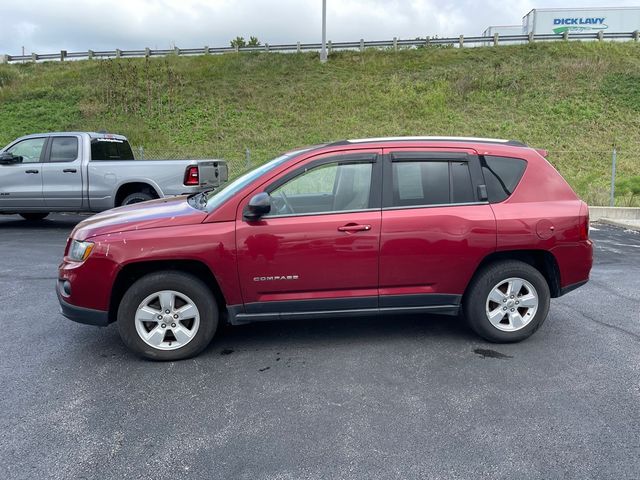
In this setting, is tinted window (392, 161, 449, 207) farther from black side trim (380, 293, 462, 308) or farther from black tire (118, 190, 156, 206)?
black tire (118, 190, 156, 206)

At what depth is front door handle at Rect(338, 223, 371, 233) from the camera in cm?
393

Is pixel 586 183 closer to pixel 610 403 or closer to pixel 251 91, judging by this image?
pixel 610 403

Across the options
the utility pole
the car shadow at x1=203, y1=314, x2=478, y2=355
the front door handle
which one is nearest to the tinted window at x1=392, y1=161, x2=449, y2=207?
the front door handle

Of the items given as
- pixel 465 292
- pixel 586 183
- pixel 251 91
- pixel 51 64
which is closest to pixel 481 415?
pixel 465 292

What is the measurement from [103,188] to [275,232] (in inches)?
267

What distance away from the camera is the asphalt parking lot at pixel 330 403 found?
2.67 metres

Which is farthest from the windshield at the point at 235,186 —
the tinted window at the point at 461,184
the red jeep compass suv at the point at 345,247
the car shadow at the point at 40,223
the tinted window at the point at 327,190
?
the car shadow at the point at 40,223

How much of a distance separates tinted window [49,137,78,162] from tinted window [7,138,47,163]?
0.90 ft

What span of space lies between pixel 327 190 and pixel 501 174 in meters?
1.48

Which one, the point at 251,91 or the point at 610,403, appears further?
the point at 251,91

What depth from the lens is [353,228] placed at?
394 cm

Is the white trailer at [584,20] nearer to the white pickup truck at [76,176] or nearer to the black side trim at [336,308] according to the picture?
the white pickup truck at [76,176]

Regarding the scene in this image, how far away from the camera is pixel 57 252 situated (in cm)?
791

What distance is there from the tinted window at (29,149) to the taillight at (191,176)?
3.26 metres
